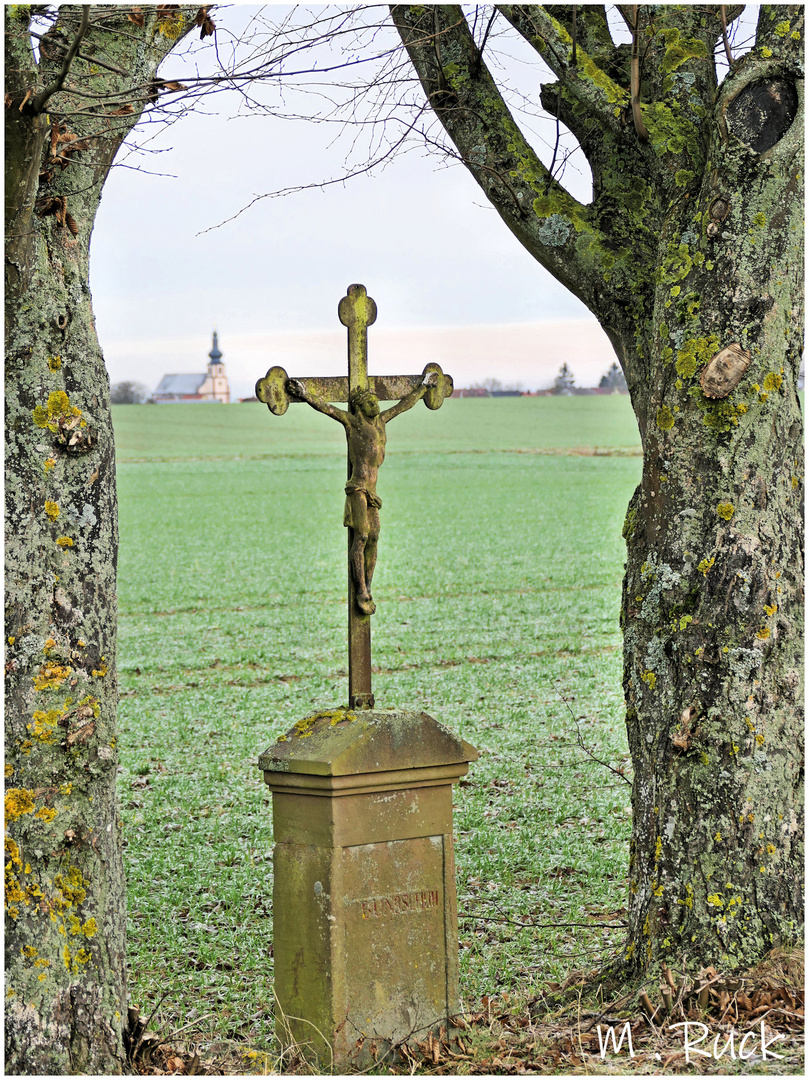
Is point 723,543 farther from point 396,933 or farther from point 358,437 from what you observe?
point 396,933

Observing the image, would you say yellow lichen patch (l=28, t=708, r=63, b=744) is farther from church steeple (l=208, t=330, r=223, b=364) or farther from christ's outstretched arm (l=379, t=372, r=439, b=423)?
church steeple (l=208, t=330, r=223, b=364)

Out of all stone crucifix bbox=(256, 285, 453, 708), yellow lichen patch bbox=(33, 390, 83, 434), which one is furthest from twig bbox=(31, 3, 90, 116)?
stone crucifix bbox=(256, 285, 453, 708)

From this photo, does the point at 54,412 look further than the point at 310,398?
No

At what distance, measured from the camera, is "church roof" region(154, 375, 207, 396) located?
424 feet

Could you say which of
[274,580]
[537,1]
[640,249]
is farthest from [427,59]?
[274,580]

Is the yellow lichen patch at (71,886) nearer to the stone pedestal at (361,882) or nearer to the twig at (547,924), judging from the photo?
the stone pedestal at (361,882)

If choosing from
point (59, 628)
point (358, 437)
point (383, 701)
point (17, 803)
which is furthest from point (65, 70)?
point (383, 701)

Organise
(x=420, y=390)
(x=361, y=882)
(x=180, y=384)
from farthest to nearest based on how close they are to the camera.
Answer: (x=180, y=384)
(x=420, y=390)
(x=361, y=882)

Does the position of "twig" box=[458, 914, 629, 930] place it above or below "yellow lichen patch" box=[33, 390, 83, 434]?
below

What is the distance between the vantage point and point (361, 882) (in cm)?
449

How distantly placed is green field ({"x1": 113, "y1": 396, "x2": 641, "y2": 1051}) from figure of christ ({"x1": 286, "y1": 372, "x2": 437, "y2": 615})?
2.13 metres

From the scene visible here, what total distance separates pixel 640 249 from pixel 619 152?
1.67 feet

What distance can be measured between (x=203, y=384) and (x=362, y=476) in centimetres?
12951

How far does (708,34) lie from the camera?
16.2ft
